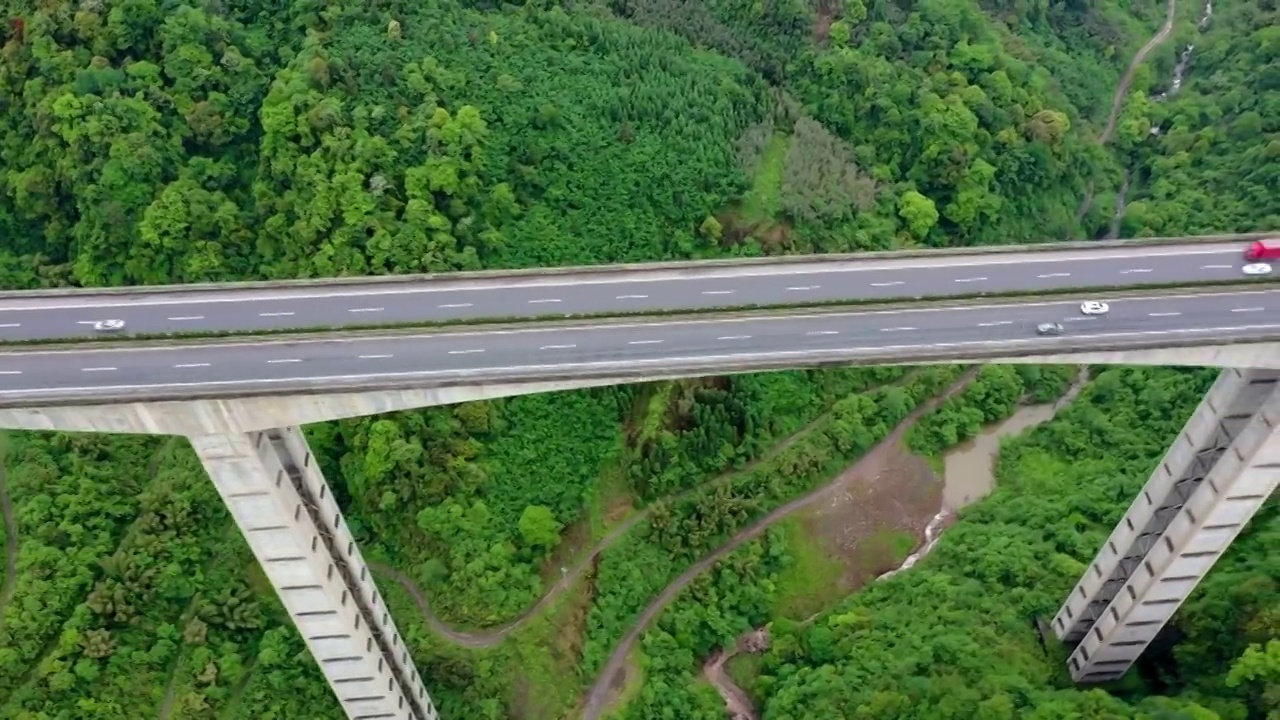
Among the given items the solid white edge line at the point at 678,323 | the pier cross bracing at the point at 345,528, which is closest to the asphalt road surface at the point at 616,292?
the solid white edge line at the point at 678,323

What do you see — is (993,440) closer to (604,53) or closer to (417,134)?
(604,53)

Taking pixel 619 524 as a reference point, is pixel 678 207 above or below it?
above

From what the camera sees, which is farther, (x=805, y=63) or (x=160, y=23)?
(x=805, y=63)

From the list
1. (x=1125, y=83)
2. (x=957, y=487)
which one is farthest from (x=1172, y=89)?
(x=957, y=487)

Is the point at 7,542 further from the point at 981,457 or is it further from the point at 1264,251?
the point at 1264,251

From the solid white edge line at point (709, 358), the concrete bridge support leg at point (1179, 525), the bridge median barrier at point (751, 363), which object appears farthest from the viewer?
the concrete bridge support leg at point (1179, 525)

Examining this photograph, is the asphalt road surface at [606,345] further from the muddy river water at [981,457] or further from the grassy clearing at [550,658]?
the muddy river water at [981,457]

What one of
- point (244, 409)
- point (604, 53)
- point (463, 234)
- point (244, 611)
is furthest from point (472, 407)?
point (604, 53)
